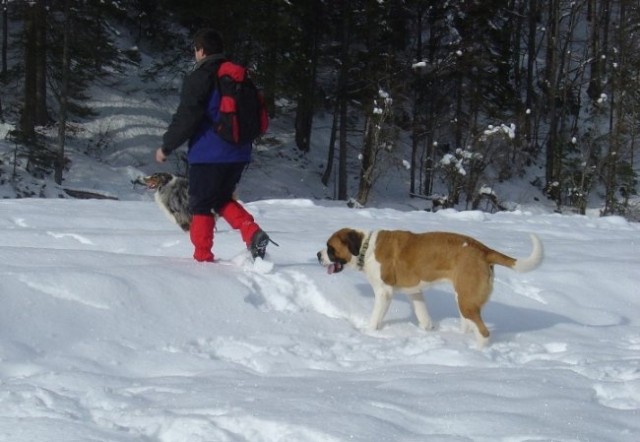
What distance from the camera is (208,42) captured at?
594 cm

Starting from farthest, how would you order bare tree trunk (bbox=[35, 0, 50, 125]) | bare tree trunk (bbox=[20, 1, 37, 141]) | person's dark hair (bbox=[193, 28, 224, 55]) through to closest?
bare tree trunk (bbox=[35, 0, 50, 125]) < bare tree trunk (bbox=[20, 1, 37, 141]) < person's dark hair (bbox=[193, 28, 224, 55])

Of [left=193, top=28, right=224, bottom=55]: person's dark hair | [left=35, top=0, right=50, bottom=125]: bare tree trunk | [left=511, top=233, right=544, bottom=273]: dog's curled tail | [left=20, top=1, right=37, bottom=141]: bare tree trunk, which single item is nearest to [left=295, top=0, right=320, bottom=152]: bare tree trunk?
[left=35, top=0, right=50, bottom=125]: bare tree trunk

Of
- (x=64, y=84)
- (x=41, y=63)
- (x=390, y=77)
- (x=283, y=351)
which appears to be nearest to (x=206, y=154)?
(x=283, y=351)

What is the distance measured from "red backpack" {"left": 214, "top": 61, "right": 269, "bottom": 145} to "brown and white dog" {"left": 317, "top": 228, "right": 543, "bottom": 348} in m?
1.19

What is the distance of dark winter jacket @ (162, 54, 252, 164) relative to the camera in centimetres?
579

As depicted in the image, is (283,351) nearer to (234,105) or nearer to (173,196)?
(234,105)

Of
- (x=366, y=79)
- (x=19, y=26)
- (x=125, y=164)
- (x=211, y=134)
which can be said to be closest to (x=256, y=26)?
(x=366, y=79)

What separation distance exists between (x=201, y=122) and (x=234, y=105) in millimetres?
358

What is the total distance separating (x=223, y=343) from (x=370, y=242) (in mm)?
1597

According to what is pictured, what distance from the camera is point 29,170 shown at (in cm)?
2106

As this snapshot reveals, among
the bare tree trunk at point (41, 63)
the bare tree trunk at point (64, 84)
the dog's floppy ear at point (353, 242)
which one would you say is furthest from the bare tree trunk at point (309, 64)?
the dog's floppy ear at point (353, 242)

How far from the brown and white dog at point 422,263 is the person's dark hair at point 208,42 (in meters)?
1.90

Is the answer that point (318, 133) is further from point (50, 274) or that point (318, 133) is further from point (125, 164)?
point (50, 274)

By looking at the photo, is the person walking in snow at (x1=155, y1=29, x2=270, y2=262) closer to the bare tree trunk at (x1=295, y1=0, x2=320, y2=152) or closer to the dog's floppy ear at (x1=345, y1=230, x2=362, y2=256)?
the dog's floppy ear at (x1=345, y1=230, x2=362, y2=256)
